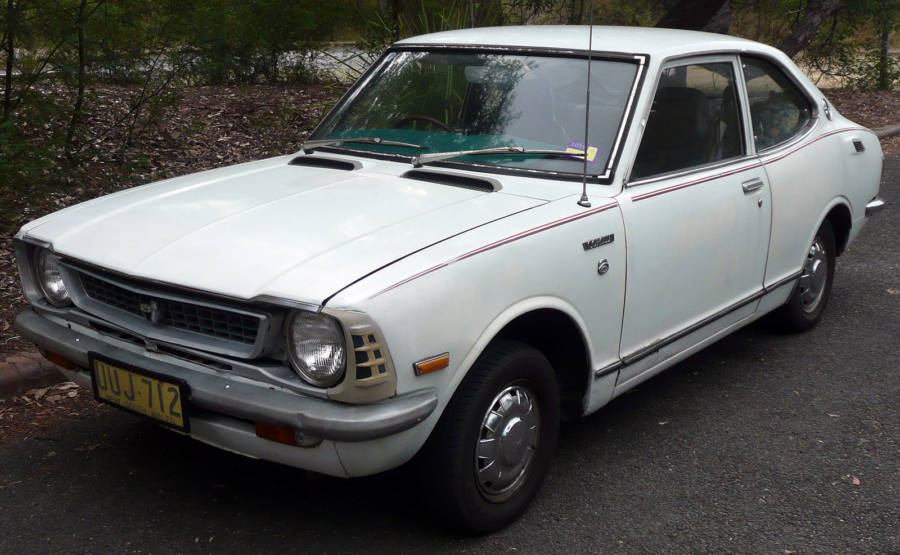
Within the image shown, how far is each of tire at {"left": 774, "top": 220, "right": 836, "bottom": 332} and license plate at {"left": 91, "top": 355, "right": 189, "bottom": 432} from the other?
3.28m

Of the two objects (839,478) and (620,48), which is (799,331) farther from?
(620,48)

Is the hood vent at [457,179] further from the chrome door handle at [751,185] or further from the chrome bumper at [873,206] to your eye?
the chrome bumper at [873,206]

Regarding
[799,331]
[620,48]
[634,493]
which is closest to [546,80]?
[620,48]

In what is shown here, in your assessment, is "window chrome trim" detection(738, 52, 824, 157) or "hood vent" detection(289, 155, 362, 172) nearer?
"hood vent" detection(289, 155, 362, 172)

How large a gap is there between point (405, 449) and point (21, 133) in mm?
4102

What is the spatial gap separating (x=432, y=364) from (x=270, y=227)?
0.76 m

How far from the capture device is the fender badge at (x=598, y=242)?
3209 millimetres

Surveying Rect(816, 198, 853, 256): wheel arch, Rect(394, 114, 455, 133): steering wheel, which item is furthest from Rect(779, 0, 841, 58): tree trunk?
Rect(394, 114, 455, 133): steering wheel

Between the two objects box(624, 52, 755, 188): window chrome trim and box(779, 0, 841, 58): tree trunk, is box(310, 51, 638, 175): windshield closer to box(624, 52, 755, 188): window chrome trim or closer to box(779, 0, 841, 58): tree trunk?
box(624, 52, 755, 188): window chrome trim

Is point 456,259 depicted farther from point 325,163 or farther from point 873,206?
point 873,206

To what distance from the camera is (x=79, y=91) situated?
6176mm

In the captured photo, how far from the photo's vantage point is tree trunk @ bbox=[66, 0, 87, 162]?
5.91 m

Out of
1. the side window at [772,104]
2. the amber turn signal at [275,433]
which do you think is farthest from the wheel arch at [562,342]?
the side window at [772,104]

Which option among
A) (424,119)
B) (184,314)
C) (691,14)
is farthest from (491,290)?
(691,14)
